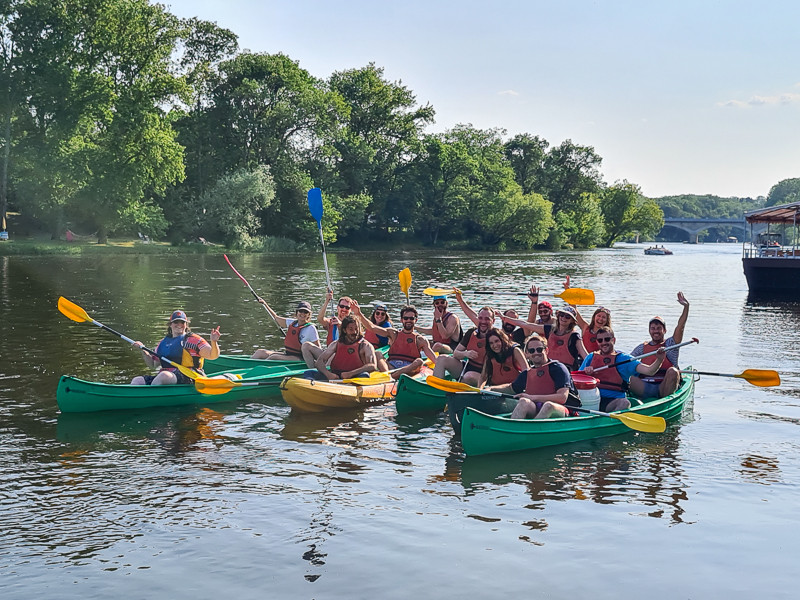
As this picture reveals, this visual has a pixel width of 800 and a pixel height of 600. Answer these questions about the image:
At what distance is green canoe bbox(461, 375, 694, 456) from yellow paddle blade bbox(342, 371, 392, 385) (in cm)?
299

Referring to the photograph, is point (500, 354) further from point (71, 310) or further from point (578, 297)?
point (71, 310)

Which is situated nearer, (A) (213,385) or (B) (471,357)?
(A) (213,385)

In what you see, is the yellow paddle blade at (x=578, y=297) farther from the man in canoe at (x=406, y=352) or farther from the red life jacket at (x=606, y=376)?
the man in canoe at (x=406, y=352)

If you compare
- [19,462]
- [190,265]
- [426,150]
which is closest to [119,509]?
[19,462]

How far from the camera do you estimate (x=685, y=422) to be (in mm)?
11758

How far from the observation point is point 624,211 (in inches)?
4215

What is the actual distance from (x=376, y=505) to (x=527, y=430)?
239cm

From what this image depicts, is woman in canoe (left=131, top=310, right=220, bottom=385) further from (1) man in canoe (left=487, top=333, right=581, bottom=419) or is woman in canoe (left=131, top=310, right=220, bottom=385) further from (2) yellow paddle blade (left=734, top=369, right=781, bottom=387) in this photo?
(2) yellow paddle blade (left=734, top=369, right=781, bottom=387)

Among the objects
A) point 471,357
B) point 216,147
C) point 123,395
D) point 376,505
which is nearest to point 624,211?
point 216,147

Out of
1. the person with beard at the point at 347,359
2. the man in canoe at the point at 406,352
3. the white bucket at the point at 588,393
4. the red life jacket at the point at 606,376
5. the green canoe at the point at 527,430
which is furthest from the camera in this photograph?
the man in canoe at the point at 406,352

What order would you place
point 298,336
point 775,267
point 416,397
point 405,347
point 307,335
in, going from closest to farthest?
1. point 416,397
2. point 405,347
3. point 307,335
4. point 298,336
5. point 775,267

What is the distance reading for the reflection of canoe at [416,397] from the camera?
1170cm

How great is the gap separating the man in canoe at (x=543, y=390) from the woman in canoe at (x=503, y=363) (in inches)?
23.6

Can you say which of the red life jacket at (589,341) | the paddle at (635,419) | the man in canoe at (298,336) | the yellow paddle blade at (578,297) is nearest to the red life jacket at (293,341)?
the man in canoe at (298,336)
